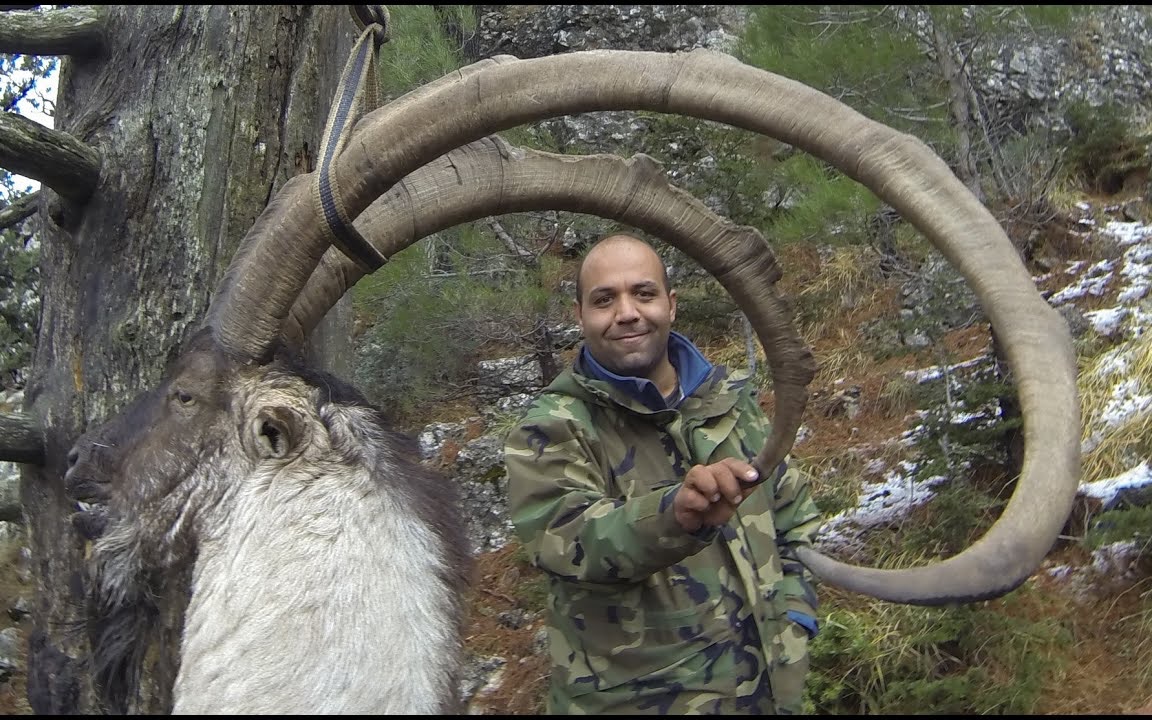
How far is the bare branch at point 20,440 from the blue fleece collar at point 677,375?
206 cm

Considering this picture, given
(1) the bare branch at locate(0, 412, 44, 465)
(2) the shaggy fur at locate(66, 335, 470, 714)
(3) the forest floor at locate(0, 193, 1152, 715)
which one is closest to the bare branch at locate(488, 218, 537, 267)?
(3) the forest floor at locate(0, 193, 1152, 715)

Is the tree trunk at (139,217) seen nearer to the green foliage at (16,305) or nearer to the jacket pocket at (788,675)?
the jacket pocket at (788,675)

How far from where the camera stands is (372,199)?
8.93 feet

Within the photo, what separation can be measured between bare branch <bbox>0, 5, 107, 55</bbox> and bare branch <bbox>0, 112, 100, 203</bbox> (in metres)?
0.47

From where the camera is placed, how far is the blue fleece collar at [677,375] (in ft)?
9.12

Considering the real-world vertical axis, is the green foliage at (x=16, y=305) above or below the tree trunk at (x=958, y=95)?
below

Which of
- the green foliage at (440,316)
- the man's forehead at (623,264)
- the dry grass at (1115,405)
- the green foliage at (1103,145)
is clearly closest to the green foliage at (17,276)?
the green foliage at (440,316)

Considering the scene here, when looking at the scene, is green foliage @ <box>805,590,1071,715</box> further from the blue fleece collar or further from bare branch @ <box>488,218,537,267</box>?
bare branch @ <box>488,218,537,267</box>

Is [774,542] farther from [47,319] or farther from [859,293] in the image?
[859,293]

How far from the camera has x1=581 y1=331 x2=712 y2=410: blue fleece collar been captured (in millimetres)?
2781

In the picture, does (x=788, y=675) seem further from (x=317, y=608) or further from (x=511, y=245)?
(x=511, y=245)

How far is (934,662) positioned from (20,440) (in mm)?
4256

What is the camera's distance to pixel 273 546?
247cm

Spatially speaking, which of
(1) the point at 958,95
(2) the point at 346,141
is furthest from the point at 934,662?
(1) the point at 958,95
